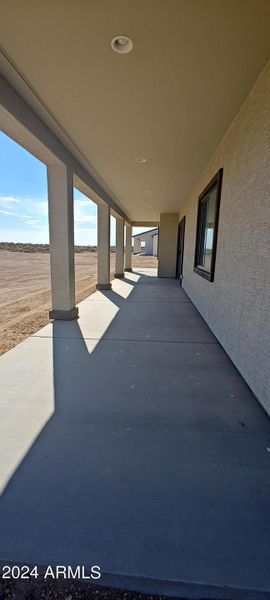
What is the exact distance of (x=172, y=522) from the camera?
4.08 ft

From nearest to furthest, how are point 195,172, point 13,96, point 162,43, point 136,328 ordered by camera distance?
point 162,43 < point 13,96 < point 136,328 < point 195,172

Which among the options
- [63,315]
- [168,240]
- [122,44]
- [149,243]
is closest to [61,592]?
[122,44]

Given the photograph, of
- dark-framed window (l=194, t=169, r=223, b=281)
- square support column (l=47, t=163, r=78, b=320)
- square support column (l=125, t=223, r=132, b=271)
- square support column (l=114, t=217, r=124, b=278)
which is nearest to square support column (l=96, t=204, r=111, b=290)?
square support column (l=114, t=217, r=124, b=278)

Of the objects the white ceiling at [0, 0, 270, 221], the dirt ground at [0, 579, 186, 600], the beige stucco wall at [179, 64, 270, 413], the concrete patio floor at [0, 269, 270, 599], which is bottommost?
the dirt ground at [0, 579, 186, 600]

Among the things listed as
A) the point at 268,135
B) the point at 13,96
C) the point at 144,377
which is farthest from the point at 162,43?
the point at 144,377

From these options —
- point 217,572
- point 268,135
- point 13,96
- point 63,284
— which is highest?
point 13,96

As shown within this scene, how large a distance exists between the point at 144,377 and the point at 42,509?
148 cm

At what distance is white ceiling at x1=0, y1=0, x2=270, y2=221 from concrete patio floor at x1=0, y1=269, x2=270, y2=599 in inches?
112

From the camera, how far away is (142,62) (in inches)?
88.5

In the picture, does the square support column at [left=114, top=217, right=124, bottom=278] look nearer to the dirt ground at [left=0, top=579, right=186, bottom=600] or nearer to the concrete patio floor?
the concrete patio floor

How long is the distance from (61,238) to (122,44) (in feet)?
8.87

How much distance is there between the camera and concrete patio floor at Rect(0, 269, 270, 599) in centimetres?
110

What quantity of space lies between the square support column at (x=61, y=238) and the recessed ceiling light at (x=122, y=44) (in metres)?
2.19

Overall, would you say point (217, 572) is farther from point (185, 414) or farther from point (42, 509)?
point (185, 414)
